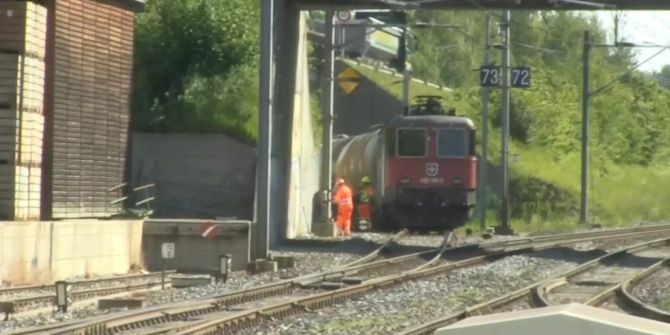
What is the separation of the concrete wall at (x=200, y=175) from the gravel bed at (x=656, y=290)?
14.1 m

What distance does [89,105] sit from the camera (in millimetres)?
24609

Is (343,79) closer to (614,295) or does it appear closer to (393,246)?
(393,246)

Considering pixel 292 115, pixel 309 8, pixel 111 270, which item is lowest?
pixel 111 270

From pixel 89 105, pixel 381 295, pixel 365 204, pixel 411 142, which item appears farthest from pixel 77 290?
pixel 365 204

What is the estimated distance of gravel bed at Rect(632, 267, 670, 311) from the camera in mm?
17531

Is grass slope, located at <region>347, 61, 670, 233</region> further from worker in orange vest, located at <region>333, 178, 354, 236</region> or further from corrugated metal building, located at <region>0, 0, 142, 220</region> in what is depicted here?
corrugated metal building, located at <region>0, 0, 142, 220</region>

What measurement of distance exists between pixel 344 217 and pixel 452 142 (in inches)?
163

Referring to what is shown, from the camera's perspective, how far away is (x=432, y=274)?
22125 millimetres

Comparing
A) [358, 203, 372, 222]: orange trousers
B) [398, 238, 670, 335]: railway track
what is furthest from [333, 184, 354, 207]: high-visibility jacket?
[398, 238, 670, 335]: railway track

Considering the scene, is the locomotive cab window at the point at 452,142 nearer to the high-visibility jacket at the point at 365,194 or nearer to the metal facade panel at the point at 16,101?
the high-visibility jacket at the point at 365,194

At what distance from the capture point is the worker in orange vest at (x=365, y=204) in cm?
3981

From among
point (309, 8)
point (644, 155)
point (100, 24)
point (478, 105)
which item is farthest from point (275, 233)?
point (644, 155)

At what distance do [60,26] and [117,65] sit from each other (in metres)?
2.72

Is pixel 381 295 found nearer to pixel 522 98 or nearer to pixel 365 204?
pixel 365 204
